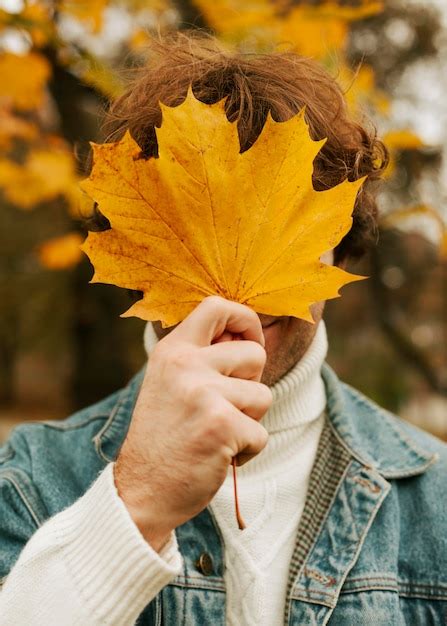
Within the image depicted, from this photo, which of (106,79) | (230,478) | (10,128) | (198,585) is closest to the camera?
(198,585)

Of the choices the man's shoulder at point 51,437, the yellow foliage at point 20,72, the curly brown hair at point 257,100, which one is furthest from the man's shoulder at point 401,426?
the yellow foliage at point 20,72

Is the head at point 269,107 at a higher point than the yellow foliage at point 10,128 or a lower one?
lower

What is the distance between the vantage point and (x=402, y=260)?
6.29 meters

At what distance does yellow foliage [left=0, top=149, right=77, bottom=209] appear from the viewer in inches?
129

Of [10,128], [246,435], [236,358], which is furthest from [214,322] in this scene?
[10,128]

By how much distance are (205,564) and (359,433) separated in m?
0.57

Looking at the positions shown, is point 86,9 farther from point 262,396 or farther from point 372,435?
point 262,396

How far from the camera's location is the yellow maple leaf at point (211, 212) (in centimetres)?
117

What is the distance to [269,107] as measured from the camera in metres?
1.53

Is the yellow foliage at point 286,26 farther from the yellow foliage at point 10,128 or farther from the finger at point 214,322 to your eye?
the finger at point 214,322

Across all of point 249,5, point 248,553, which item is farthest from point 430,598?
point 249,5

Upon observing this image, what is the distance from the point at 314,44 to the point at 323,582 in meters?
2.00

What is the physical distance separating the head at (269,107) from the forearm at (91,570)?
1.75 ft

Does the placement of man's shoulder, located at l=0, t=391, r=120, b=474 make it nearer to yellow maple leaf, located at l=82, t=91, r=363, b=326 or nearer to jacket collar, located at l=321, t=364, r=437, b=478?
jacket collar, located at l=321, t=364, r=437, b=478
